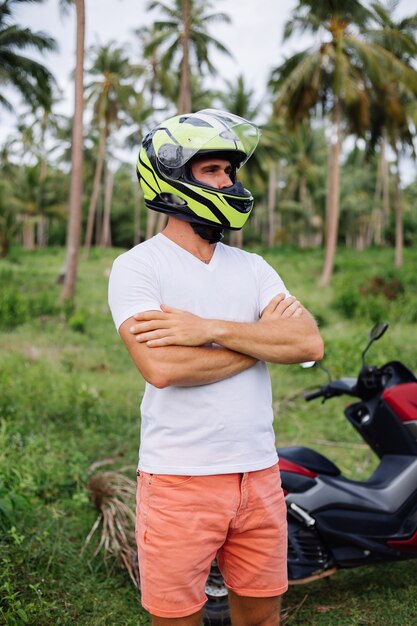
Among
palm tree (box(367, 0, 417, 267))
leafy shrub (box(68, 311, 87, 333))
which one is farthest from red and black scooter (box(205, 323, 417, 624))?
palm tree (box(367, 0, 417, 267))

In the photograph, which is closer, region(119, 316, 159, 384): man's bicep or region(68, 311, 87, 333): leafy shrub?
region(119, 316, 159, 384): man's bicep

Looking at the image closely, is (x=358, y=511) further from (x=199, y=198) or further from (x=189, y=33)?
(x=189, y=33)

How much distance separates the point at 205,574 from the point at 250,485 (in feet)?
0.95

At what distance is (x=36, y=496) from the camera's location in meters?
4.36

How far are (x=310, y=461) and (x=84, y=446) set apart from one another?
262cm

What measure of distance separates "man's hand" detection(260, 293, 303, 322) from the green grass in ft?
5.40

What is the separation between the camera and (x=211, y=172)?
2.16m

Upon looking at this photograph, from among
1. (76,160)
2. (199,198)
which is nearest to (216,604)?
(199,198)

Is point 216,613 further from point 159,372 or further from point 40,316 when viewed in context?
point 40,316

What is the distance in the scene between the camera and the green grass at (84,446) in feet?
10.6

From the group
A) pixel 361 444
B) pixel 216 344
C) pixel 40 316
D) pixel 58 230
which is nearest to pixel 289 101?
pixel 40 316

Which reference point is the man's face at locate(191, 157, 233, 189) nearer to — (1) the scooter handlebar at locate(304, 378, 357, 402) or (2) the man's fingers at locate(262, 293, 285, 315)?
(2) the man's fingers at locate(262, 293, 285, 315)

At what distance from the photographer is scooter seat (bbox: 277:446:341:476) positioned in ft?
11.0

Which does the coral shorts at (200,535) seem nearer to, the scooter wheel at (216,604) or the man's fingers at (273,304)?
the man's fingers at (273,304)
